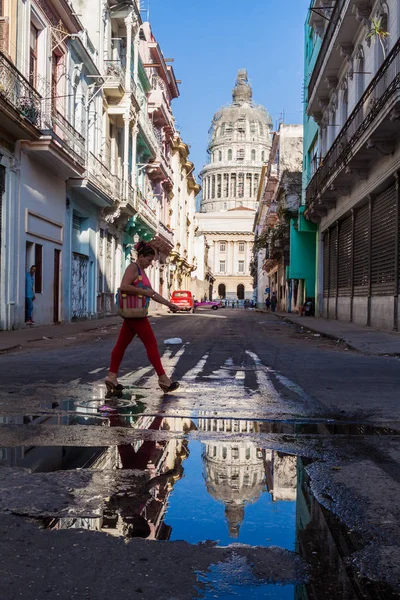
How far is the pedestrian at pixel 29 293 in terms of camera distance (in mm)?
18250

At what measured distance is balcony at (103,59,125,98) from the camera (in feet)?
88.5

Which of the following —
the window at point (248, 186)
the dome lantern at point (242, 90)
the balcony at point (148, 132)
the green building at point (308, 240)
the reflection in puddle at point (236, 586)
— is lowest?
the reflection in puddle at point (236, 586)

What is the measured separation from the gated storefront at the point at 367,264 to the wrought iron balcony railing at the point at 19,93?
9.85m

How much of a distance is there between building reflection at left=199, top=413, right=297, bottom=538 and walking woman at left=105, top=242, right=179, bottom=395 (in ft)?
6.64

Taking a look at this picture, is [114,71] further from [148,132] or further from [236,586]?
[236,586]

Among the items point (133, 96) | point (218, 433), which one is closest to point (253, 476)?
point (218, 433)

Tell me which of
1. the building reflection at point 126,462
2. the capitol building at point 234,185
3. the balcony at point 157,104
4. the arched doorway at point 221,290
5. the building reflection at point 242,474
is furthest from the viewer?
the arched doorway at point 221,290

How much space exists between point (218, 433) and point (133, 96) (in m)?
26.9

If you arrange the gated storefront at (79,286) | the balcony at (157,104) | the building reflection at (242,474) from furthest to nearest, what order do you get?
the balcony at (157,104)
the gated storefront at (79,286)
the building reflection at (242,474)

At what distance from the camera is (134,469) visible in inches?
147

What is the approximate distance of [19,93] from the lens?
1675cm

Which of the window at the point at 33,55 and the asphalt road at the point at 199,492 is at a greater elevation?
the window at the point at 33,55

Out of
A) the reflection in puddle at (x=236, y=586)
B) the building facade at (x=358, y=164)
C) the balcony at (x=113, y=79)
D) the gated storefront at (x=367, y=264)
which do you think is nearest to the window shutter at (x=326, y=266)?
the building facade at (x=358, y=164)

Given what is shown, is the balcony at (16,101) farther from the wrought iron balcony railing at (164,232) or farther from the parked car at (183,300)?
the parked car at (183,300)
